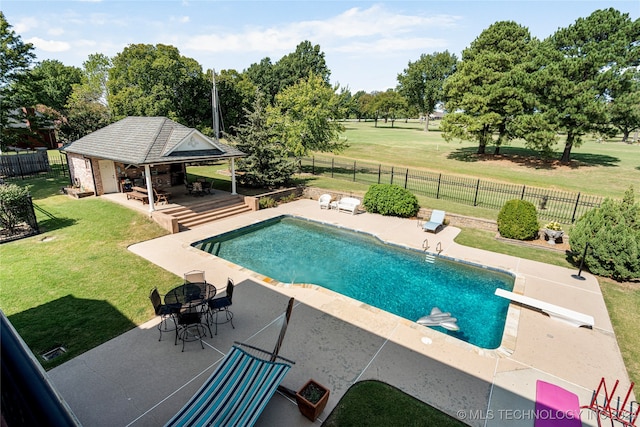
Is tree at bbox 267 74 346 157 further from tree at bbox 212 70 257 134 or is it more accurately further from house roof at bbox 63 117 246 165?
tree at bbox 212 70 257 134

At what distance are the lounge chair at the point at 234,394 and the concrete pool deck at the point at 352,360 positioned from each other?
674 mm

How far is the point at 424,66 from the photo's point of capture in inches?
2960

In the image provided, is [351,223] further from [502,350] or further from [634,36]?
[634,36]

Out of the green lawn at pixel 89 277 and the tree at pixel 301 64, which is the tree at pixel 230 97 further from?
the green lawn at pixel 89 277

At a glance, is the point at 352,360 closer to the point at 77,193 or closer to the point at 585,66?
the point at 77,193

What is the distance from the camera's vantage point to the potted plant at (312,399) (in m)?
5.80

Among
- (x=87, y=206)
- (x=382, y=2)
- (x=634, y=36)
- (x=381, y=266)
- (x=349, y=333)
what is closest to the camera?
(x=349, y=333)

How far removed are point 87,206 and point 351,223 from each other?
47.0 feet

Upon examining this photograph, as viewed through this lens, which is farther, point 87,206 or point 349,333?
point 87,206

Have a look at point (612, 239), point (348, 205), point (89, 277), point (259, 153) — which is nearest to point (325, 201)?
point (348, 205)

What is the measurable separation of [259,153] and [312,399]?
733 inches

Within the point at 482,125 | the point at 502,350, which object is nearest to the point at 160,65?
the point at 482,125

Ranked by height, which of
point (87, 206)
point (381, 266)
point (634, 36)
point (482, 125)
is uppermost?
point (634, 36)

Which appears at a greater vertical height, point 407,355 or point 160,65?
point 160,65
